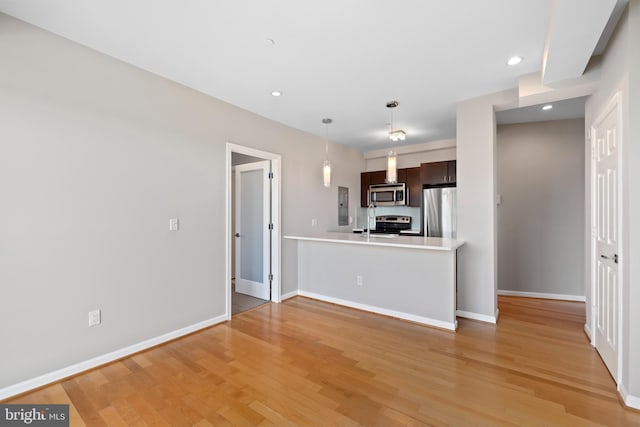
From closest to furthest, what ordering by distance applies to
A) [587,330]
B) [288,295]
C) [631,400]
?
[631,400] → [587,330] → [288,295]

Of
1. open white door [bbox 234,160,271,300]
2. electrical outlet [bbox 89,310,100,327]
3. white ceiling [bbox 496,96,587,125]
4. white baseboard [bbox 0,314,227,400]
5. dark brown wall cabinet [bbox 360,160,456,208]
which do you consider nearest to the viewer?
white baseboard [bbox 0,314,227,400]

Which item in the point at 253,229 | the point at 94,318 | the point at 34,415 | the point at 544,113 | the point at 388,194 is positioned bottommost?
the point at 34,415

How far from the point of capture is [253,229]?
436 centimetres

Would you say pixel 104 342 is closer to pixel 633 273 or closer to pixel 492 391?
pixel 492 391

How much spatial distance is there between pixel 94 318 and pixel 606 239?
430 centimetres

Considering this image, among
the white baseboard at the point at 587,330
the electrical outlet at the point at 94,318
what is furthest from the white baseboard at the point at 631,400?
the electrical outlet at the point at 94,318

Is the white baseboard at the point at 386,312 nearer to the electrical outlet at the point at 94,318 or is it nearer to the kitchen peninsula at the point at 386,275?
the kitchen peninsula at the point at 386,275

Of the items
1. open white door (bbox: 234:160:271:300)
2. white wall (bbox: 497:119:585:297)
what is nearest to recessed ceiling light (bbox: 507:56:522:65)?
white wall (bbox: 497:119:585:297)

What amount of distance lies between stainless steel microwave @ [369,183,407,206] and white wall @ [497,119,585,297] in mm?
1637

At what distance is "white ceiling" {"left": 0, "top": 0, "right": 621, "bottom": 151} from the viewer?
6.03ft

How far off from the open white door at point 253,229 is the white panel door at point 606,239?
141 inches

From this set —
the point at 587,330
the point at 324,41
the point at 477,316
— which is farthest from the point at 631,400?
the point at 324,41

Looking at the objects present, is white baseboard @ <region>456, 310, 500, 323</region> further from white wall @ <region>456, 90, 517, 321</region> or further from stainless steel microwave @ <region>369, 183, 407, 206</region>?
stainless steel microwave @ <region>369, 183, 407, 206</region>

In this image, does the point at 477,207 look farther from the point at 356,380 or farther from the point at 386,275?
the point at 356,380
